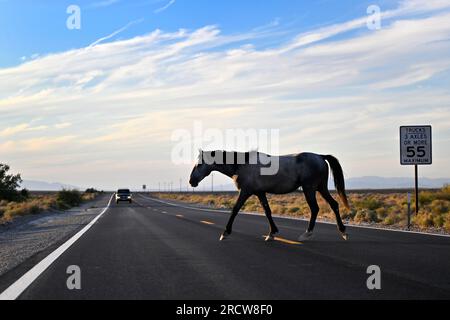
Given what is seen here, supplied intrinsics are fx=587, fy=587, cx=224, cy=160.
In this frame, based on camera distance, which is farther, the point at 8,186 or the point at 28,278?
the point at 8,186

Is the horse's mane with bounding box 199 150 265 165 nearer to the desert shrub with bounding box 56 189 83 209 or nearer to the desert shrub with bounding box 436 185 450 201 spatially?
the desert shrub with bounding box 436 185 450 201

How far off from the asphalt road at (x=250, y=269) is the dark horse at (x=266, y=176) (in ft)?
3.63

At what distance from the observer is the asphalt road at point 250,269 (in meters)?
7.22

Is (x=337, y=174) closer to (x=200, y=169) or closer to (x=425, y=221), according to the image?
(x=200, y=169)

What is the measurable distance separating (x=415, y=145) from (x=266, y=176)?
9.05 meters

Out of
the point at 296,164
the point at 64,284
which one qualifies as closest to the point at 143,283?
the point at 64,284

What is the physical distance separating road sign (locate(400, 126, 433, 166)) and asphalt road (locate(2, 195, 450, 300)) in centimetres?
645

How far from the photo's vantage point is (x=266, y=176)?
44.2 ft

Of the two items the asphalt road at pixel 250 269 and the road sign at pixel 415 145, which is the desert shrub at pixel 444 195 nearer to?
the road sign at pixel 415 145

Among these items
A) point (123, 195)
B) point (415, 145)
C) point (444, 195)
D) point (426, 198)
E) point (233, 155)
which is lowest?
point (123, 195)

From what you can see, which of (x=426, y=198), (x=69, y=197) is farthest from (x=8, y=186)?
(x=426, y=198)

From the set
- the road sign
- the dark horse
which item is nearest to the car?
the road sign
